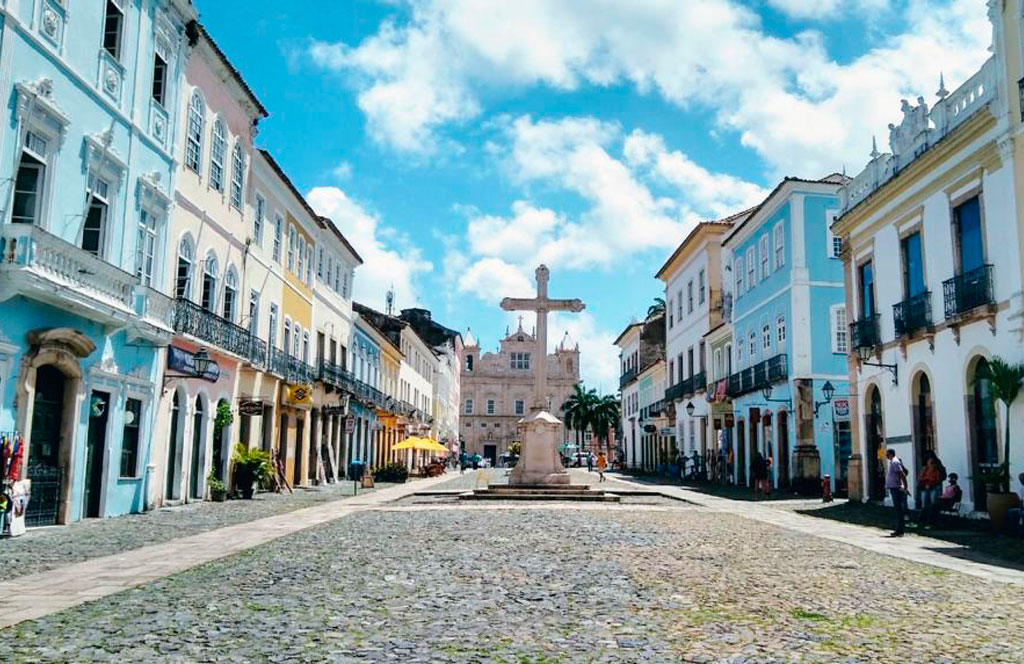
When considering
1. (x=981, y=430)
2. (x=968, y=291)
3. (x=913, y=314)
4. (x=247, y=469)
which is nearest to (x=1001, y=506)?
(x=981, y=430)

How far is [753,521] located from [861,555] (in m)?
5.54

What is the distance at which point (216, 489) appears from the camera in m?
21.0

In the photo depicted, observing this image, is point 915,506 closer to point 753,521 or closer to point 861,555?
point 753,521

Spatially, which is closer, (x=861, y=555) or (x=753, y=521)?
(x=861, y=555)

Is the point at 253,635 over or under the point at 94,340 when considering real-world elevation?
under

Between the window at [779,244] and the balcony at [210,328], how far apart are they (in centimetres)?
1787

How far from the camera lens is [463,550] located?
1143cm

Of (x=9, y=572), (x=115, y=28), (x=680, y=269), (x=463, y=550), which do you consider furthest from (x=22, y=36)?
(x=680, y=269)

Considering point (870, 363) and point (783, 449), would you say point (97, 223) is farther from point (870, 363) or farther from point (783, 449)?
point (783, 449)

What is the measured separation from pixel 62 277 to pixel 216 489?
8.86 m

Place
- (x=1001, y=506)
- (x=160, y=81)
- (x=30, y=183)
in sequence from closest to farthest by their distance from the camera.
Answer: (x=30, y=183) < (x=1001, y=506) < (x=160, y=81)

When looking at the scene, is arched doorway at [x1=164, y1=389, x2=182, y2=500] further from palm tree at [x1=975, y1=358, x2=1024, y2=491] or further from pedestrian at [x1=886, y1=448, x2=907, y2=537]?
palm tree at [x1=975, y1=358, x2=1024, y2=491]

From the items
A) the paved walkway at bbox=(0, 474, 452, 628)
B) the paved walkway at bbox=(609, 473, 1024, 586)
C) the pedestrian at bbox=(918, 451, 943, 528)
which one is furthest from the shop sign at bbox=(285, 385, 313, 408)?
the pedestrian at bbox=(918, 451, 943, 528)

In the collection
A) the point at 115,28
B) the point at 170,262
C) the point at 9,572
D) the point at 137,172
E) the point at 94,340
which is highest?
the point at 115,28
